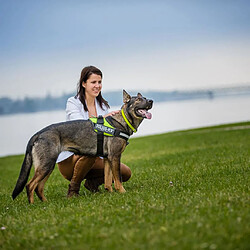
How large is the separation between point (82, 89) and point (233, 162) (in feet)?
14.4

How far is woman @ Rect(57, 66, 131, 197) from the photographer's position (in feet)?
23.9

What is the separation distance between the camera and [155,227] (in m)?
4.28

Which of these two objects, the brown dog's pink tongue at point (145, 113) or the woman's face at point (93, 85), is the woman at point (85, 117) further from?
the brown dog's pink tongue at point (145, 113)

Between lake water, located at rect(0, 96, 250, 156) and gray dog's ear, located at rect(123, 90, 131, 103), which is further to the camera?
lake water, located at rect(0, 96, 250, 156)

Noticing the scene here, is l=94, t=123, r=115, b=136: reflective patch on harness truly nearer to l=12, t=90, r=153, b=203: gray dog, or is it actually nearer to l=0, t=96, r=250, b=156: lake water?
l=12, t=90, r=153, b=203: gray dog

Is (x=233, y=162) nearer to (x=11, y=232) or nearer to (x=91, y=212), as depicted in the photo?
(x=91, y=212)

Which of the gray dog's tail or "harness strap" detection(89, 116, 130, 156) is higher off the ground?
"harness strap" detection(89, 116, 130, 156)

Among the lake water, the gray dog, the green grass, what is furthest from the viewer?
the lake water

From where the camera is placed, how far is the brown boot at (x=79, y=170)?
7184 millimetres

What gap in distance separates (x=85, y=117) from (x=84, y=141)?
0.91 metres

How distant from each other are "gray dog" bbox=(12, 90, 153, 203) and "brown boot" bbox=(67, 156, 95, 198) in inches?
13.3

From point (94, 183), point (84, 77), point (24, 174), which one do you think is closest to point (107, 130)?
point (84, 77)

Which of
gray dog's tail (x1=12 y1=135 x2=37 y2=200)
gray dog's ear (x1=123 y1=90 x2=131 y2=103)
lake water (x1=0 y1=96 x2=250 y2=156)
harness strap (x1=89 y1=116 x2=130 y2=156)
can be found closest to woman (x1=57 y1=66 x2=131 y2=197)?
harness strap (x1=89 y1=116 x2=130 y2=156)

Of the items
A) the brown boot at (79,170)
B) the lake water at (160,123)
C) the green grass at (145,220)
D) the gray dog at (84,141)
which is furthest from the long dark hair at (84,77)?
the lake water at (160,123)
